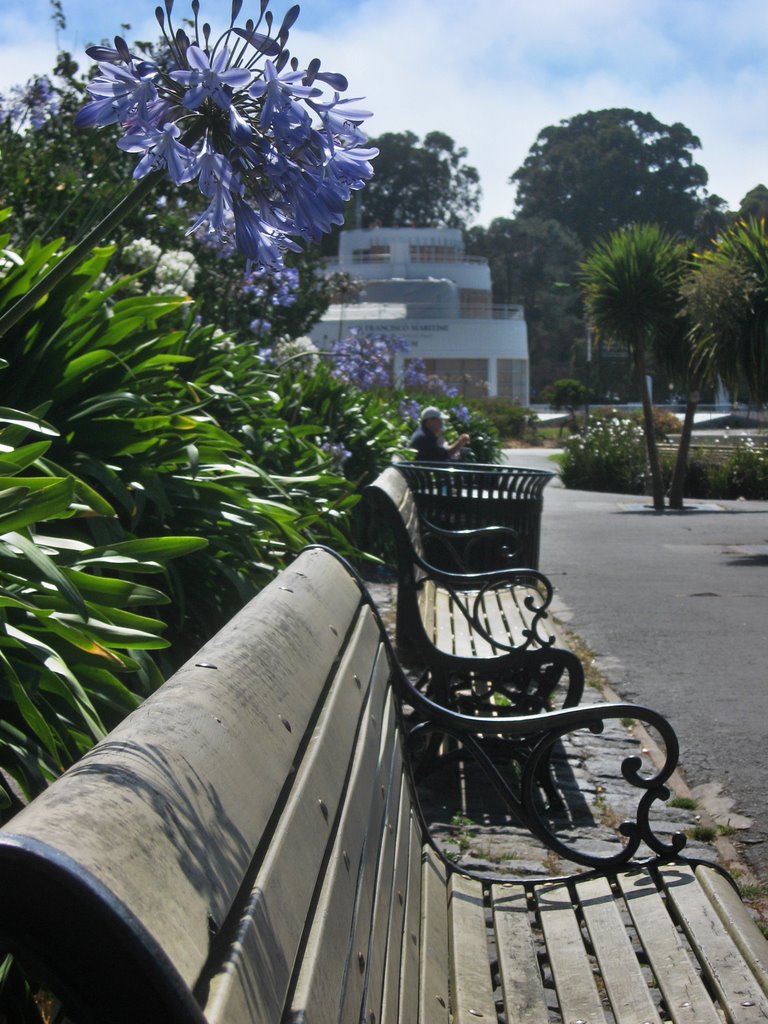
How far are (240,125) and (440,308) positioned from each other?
66506 mm

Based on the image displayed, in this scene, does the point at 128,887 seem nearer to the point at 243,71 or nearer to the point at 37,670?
the point at 243,71

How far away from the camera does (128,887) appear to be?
0.92 m

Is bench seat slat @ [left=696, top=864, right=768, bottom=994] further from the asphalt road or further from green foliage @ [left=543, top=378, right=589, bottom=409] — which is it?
green foliage @ [left=543, top=378, right=589, bottom=409]

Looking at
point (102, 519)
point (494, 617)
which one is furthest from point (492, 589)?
point (102, 519)

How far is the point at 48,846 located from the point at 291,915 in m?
0.52

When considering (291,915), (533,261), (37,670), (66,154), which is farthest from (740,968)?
(533,261)

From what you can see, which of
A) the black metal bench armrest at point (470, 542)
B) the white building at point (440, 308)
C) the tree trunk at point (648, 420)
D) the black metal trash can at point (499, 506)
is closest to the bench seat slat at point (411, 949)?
the black metal bench armrest at point (470, 542)

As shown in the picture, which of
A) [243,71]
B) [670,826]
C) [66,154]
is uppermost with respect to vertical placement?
[66,154]

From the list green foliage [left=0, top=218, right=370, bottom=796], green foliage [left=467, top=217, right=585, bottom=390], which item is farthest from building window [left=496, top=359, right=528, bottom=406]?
green foliage [left=0, top=218, right=370, bottom=796]

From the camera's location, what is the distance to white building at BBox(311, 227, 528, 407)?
6500 centimetres

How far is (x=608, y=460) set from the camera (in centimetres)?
2847

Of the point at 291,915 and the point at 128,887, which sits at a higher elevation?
the point at 128,887

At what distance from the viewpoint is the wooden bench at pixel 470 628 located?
13.4 ft

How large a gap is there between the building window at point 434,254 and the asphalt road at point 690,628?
2291 inches
